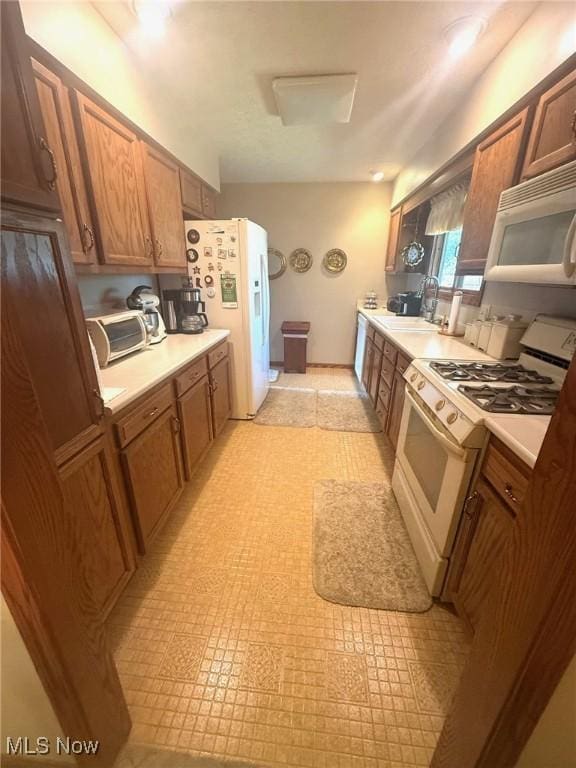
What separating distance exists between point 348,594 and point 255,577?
46 centimetres

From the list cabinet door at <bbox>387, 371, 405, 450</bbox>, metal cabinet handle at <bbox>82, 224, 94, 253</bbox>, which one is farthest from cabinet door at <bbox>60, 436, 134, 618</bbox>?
cabinet door at <bbox>387, 371, 405, 450</bbox>

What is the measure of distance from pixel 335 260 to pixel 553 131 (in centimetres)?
316

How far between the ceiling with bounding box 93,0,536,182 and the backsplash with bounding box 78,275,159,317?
4.10ft

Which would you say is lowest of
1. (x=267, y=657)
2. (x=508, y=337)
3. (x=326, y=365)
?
(x=267, y=657)

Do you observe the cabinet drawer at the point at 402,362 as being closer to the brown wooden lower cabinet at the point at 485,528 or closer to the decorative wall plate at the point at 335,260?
the brown wooden lower cabinet at the point at 485,528

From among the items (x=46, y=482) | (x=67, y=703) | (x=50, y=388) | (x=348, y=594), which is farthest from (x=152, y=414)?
(x=348, y=594)

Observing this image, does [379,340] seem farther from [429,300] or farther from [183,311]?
[183,311]

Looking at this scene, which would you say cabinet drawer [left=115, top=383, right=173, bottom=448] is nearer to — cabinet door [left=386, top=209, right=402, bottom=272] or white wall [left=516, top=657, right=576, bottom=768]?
white wall [left=516, top=657, right=576, bottom=768]

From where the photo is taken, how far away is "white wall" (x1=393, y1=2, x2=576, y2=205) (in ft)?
4.07

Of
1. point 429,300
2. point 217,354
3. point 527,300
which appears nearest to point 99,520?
point 217,354

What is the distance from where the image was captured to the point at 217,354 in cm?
244

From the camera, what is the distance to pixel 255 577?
1483mm

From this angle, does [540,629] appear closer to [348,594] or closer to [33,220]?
[348,594]

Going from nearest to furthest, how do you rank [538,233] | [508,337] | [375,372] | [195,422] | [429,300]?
[538,233] → [508,337] → [195,422] → [375,372] → [429,300]
